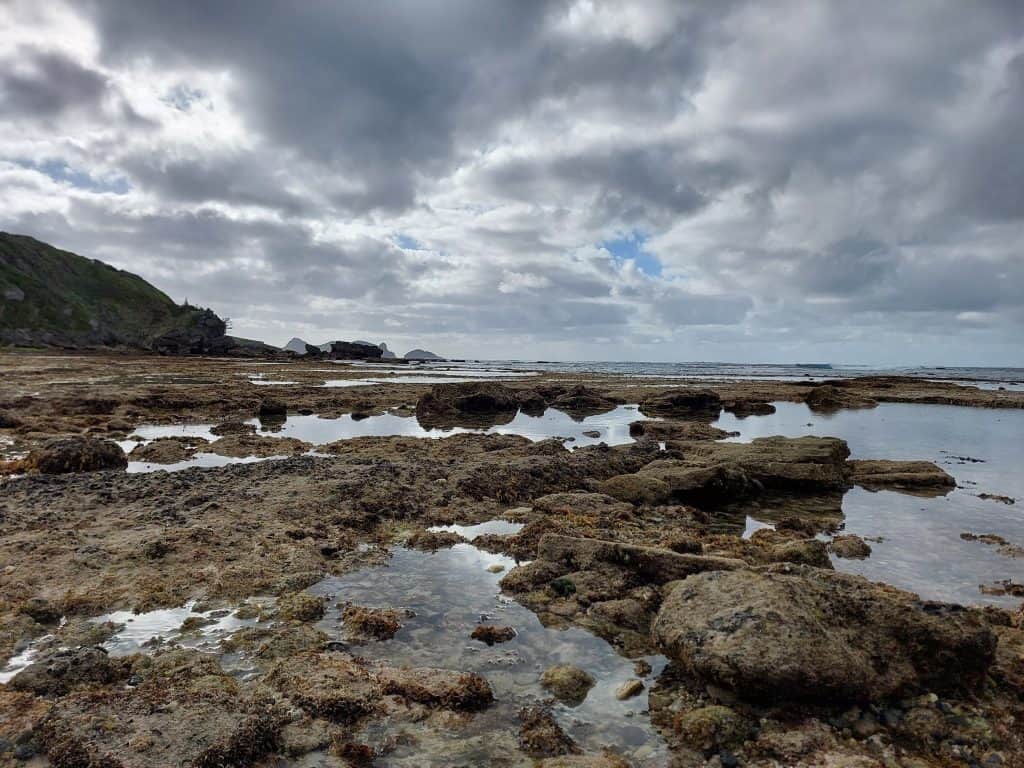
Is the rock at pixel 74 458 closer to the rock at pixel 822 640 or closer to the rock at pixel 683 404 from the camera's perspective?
the rock at pixel 822 640

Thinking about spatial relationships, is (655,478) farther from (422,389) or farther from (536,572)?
(422,389)

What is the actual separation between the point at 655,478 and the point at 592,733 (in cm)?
1069

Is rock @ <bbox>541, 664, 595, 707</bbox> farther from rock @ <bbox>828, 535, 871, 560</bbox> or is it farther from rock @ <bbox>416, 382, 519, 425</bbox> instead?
rock @ <bbox>416, 382, 519, 425</bbox>

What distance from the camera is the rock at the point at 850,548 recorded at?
11453 mm

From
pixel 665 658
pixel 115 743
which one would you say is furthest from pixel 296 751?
pixel 665 658

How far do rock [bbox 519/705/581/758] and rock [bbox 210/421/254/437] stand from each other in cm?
2348

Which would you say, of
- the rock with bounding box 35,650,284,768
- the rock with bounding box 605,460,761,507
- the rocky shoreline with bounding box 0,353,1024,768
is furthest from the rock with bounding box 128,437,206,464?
the rock with bounding box 605,460,761,507

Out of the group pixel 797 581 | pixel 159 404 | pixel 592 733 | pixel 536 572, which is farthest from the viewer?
pixel 159 404

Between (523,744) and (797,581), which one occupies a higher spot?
(797,581)

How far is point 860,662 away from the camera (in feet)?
Answer: 20.0

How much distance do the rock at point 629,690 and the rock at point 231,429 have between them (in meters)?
23.6

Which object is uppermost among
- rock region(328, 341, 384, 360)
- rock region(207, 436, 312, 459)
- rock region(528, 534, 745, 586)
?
rock region(328, 341, 384, 360)

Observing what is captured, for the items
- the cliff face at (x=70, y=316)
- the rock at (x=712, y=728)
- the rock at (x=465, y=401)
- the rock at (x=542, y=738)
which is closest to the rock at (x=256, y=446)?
the rock at (x=465, y=401)

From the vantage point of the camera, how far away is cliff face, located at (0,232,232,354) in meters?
133
